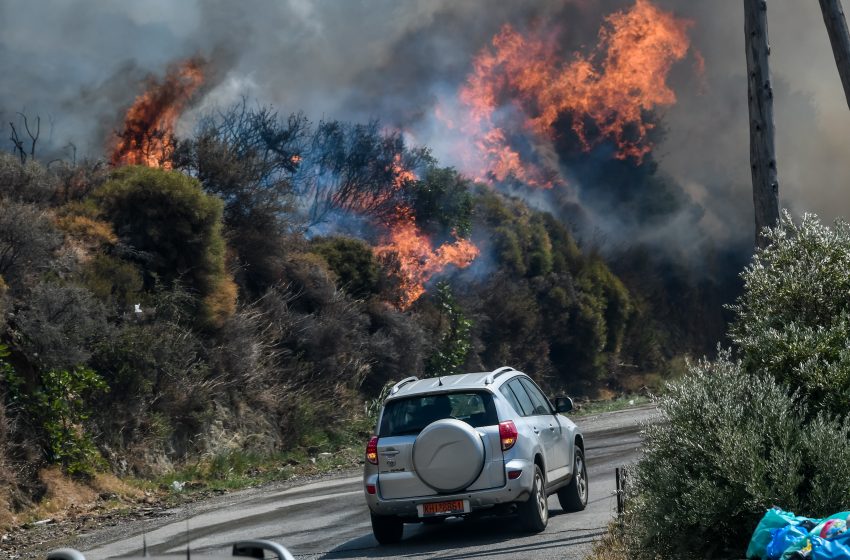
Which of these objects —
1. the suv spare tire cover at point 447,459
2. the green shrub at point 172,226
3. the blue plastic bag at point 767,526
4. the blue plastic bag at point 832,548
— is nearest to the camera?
the blue plastic bag at point 832,548

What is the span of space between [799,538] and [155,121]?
30.6 meters

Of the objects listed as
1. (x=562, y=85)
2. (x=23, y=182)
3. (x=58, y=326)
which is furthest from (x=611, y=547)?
(x=562, y=85)

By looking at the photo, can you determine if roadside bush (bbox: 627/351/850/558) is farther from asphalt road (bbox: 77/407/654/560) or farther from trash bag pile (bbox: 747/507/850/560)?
asphalt road (bbox: 77/407/654/560)

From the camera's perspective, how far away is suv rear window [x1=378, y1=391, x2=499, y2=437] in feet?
43.5

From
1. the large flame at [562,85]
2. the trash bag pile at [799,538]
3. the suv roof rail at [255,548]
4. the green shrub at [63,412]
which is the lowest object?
the trash bag pile at [799,538]

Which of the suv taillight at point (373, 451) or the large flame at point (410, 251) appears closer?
the suv taillight at point (373, 451)

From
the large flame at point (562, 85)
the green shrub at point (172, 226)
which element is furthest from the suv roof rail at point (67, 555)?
the large flame at point (562, 85)

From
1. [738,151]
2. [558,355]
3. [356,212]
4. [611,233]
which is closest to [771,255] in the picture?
[356,212]

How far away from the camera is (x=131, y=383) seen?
2347 centimetres

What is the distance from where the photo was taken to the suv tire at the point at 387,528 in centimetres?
Result: 1338

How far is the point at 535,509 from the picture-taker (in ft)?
43.2

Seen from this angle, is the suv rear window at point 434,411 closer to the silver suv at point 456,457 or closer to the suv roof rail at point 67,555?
the silver suv at point 456,457

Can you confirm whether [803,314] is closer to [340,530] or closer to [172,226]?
[340,530]

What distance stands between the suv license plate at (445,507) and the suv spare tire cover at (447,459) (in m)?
0.16
